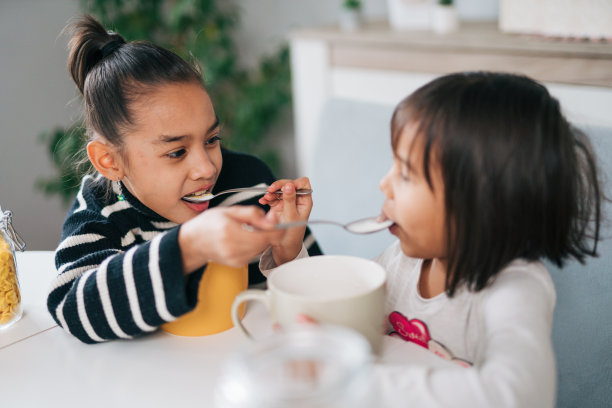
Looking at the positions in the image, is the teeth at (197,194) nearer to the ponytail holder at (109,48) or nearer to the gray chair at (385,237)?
the ponytail holder at (109,48)

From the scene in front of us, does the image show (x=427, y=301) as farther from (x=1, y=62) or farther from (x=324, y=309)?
(x=1, y=62)

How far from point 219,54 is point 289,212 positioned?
2.04 meters

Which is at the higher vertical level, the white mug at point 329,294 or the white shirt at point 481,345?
the white mug at point 329,294

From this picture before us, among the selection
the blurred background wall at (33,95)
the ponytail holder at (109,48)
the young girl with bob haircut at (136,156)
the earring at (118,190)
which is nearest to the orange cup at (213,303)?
the young girl with bob haircut at (136,156)

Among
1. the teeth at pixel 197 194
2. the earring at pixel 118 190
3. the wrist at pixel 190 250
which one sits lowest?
the teeth at pixel 197 194

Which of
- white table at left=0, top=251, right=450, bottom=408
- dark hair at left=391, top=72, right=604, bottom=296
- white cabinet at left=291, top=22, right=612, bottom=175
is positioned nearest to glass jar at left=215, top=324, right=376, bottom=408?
white table at left=0, top=251, right=450, bottom=408

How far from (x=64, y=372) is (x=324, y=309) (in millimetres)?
368

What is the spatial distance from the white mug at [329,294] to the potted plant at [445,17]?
1380 millimetres

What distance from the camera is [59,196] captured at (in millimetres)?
2584

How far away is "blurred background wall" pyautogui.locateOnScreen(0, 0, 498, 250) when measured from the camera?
91.9 inches

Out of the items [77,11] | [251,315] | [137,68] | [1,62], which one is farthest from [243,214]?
[77,11]

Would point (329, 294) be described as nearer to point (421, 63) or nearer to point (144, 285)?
point (144, 285)

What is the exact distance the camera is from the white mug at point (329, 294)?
1.85 ft

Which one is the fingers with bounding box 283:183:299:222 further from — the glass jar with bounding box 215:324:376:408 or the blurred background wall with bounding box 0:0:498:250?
the blurred background wall with bounding box 0:0:498:250
